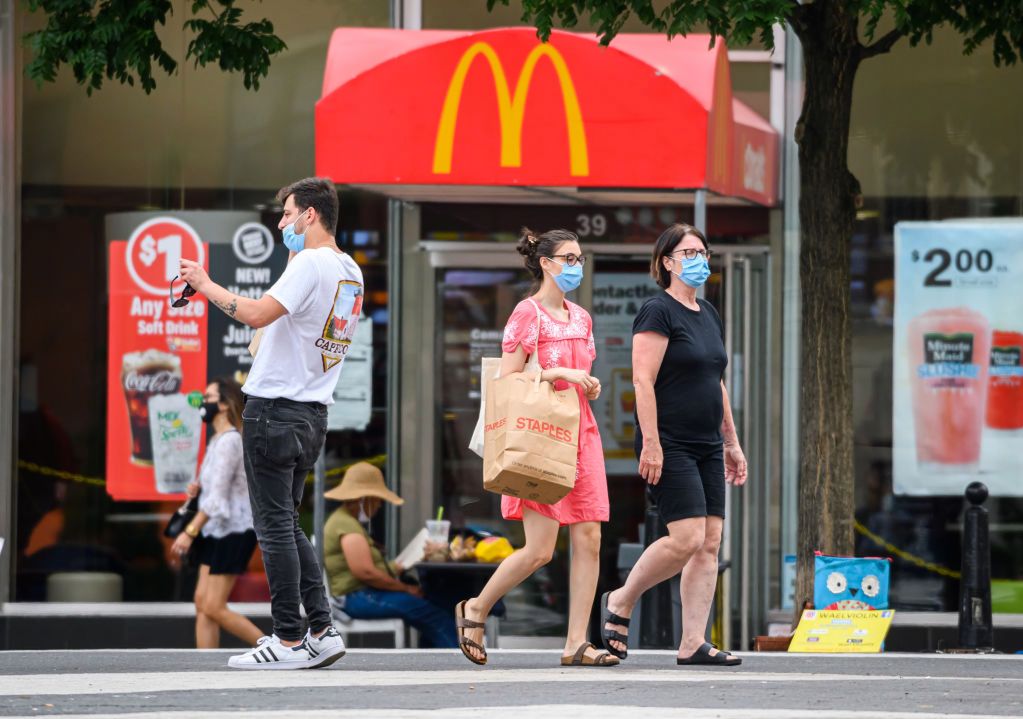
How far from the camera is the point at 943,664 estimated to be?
862 cm

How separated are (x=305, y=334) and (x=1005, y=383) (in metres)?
6.14

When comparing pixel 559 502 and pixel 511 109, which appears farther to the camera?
pixel 511 109

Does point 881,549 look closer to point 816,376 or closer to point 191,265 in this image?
point 816,376

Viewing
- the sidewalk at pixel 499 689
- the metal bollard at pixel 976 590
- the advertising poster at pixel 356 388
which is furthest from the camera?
the advertising poster at pixel 356 388

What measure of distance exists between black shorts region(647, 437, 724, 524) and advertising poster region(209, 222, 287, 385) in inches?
190

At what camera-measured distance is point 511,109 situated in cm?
1004

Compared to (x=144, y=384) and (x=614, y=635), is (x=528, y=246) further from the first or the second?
(x=144, y=384)

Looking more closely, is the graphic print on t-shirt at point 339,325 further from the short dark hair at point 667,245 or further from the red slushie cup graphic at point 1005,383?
the red slushie cup graphic at point 1005,383

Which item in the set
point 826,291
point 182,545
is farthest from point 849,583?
point 182,545

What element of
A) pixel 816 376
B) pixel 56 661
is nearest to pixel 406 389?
pixel 816 376

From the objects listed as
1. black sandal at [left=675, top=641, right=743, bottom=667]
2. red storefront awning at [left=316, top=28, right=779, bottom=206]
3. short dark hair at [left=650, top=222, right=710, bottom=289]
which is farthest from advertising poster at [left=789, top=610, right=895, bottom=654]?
short dark hair at [left=650, top=222, right=710, bottom=289]

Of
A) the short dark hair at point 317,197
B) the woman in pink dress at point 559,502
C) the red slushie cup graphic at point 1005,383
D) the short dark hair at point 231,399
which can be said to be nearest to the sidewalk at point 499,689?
the woman in pink dress at point 559,502

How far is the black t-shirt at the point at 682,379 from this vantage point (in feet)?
25.3

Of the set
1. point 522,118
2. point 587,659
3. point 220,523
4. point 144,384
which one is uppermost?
point 522,118
